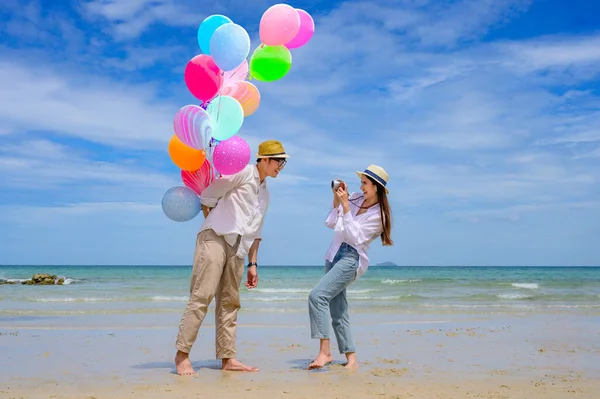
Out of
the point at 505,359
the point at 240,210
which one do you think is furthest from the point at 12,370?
the point at 505,359

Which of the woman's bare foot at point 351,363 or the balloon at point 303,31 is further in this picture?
the balloon at point 303,31

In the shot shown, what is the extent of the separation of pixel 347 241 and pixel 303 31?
6.43 ft

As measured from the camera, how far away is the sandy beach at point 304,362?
14.9 ft

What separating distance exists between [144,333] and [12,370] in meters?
2.87

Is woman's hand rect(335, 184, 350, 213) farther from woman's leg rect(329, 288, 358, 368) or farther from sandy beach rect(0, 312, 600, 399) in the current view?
sandy beach rect(0, 312, 600, 399)

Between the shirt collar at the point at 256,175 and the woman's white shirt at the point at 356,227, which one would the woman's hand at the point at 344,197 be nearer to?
the woman's white shirt at the point at 356,227

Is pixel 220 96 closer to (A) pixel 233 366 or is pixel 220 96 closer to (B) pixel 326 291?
(B) pixel 326 291

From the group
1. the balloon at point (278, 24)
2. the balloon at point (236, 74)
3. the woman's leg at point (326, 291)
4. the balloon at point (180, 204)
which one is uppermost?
the balloon at point (278, 24)

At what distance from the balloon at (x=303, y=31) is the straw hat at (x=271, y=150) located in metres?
1.05

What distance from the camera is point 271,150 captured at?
16.6ft

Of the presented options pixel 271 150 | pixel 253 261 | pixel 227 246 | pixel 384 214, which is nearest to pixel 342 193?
pixel 384 214

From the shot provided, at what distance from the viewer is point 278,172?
16.8 feet

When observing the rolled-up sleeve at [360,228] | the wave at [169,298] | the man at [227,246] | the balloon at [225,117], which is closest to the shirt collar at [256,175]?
the man at [227,246]

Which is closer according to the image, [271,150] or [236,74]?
[271,150]
